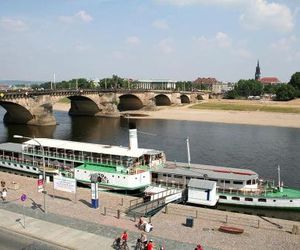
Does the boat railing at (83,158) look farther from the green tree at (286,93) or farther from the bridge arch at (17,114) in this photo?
the green tree at (286,93)

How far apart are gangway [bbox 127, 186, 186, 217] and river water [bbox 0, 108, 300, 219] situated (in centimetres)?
1658

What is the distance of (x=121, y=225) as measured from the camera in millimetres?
28297

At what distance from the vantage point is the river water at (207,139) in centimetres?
5934

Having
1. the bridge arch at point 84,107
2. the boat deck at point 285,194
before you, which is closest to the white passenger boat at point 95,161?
the boat deck at point 285,194

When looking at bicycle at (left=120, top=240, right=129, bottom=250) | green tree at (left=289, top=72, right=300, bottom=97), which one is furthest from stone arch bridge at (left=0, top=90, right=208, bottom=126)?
bicycle at (left=120, top=240, right=129, bottom=250)

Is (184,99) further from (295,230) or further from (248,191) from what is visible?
(295,230)

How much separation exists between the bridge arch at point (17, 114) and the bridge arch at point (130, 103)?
59894 mm

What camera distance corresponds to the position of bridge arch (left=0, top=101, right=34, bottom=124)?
3841 inches

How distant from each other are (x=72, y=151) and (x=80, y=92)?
73976 mm

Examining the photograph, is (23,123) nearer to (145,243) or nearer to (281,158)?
(281,158)

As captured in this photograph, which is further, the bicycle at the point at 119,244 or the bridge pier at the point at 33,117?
the bridge pier at the point at 33,117

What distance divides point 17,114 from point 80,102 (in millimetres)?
32949

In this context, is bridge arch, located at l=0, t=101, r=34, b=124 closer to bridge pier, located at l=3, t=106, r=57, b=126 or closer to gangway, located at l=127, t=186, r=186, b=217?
bridge pier, located at l=3, t=106, r=57, b=126

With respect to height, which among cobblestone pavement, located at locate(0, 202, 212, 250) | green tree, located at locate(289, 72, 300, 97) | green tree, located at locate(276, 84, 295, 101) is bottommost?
cobblestone pavement, located at locate(0, 202, 212, 250)
